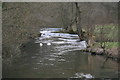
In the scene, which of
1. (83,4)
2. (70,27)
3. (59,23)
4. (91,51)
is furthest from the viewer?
(59,23)

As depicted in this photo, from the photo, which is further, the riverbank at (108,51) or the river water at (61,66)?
the riverbank at (108,51)

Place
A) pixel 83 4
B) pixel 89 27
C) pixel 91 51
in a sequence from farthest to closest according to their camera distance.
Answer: pixel 83 4
pixel 89 27
pixel 91 51

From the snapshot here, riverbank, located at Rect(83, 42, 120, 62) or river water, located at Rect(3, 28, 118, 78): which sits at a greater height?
riverbank, located at Rect(83, 42, 120, 62)

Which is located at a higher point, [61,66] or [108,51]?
[108,51]

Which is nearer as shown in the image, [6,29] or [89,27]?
[6,29]

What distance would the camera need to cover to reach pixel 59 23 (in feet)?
148

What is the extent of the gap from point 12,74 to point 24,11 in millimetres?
4198

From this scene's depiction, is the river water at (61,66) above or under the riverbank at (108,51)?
under

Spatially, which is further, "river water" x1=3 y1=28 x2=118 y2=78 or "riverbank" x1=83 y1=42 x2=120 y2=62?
"riverbank" x1=83 y1=42 x2=120 y2=62

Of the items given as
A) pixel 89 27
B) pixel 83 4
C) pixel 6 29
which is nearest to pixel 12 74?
pixel 6 29

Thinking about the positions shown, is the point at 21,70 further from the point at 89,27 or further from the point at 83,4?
the point at 83,4

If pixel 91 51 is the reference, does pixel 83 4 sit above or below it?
above

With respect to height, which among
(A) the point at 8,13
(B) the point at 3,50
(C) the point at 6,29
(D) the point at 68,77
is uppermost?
(A) the point at 8,13

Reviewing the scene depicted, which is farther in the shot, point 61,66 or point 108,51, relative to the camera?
point 108,51
